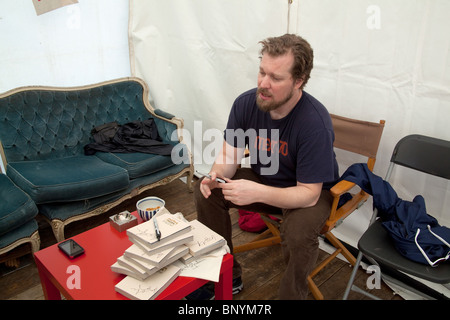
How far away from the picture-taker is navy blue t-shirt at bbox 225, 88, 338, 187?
1861 millimetres

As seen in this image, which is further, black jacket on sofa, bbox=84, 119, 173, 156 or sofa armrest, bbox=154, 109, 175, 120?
sofa armrest, bbox=154, 109, 175, 120

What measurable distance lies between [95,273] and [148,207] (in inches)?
21.0

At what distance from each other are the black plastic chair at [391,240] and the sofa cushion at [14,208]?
75.5 inches

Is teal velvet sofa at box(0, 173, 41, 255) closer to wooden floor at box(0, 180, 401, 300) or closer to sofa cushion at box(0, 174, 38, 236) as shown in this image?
sofa cushion at box(0, 174, 38, 236)

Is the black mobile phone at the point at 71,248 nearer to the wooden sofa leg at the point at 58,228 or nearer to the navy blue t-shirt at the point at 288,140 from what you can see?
the wooden sofa leg at the point at 58,228

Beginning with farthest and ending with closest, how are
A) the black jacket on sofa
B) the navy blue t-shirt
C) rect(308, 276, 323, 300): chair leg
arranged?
the black jacket on sofa
rect(308, 276, 323, 300): chair leg
the navy blue t-shirt

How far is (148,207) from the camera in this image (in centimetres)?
203

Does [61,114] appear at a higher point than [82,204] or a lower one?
higher

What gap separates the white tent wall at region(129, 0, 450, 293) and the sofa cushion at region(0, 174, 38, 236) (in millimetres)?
1658

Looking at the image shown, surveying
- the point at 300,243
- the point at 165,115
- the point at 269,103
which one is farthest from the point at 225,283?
the point at 165,115

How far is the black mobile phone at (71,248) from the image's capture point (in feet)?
5.44

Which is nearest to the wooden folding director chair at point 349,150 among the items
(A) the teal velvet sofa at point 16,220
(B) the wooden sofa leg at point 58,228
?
(B) the wooden sofa leg at point 58,228

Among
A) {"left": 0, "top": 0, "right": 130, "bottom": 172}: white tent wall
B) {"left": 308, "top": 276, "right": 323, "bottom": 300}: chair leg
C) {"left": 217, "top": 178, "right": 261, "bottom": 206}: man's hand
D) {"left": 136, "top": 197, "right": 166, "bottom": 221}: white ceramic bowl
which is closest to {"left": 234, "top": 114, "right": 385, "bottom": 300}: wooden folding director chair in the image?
{"left": 308, "top": 276, "right": 323, "bottom": 300}: chair leg

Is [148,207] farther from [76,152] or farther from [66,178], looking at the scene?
[76,152]
